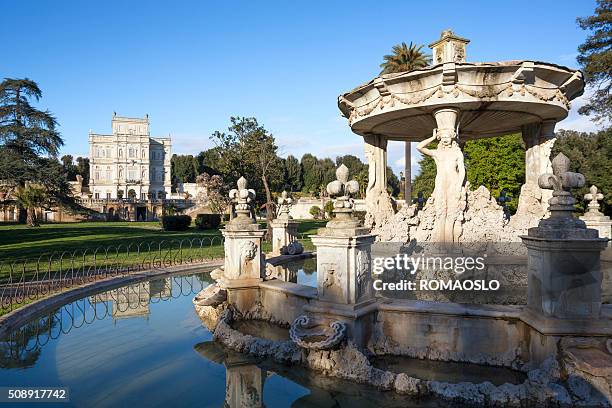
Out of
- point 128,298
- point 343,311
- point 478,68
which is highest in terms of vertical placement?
point 478,68

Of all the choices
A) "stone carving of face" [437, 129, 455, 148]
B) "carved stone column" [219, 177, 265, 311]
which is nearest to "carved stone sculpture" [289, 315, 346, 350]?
"carved stone column" [219, 177, 265, 311]

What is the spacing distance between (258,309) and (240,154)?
23.9 m

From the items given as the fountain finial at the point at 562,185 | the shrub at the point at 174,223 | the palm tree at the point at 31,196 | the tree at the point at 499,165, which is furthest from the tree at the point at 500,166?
the palm tree at the point at 31,196

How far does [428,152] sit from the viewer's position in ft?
29.3

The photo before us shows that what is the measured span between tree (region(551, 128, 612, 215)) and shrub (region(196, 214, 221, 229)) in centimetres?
2637

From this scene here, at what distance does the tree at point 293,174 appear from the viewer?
79.3 m

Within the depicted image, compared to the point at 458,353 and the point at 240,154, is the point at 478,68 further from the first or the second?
the point at 240,154

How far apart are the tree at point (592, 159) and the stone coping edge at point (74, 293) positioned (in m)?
21.5

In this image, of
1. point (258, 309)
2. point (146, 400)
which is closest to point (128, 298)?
point (258, 309)

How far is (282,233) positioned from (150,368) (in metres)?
8.95

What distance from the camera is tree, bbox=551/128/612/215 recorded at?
92.2ft

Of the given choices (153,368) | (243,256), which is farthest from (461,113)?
(153,368)

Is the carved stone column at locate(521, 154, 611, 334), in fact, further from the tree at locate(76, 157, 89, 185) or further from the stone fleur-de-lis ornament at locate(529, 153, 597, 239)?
the tree at locate(76, 157, 89, 185)

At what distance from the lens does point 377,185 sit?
1112 centimetres
